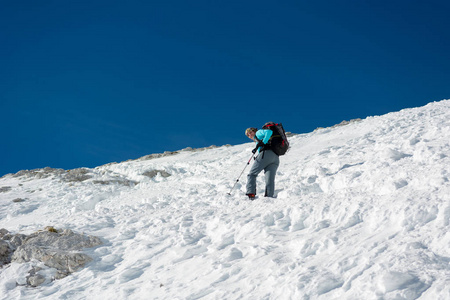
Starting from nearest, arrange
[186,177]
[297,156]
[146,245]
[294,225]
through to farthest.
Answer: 1. [294,225]
2. [146,245]
3. [297,156]
4. [186,177]

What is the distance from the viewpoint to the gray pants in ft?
31.5

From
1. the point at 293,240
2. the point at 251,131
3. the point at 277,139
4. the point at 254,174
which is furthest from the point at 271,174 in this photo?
the point at 293,240

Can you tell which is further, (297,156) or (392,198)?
(297,156)

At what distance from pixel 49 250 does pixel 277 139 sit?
6168mm

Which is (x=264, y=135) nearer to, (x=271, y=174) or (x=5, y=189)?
(x=271, y=174)

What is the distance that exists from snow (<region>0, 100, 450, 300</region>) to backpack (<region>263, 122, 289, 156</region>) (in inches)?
47.1

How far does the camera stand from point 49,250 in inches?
273

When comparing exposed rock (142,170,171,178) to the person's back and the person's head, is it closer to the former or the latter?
the person's head

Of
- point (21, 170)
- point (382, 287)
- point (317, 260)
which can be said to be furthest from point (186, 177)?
point (21, 170)

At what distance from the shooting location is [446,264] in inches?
161

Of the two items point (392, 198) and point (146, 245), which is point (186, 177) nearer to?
point (146, 245)

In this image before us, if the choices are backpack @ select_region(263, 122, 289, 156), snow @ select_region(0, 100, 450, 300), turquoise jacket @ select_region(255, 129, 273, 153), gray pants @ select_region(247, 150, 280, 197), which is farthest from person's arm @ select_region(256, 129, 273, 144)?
snow @ select_region(0, 100, 450, 300)

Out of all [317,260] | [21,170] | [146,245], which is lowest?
[317,260]

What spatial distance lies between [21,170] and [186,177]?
17845 mm
